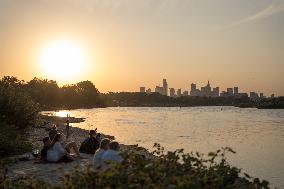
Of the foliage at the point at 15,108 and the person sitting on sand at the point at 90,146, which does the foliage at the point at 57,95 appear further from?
the person sitting on sand at the point at 90,146

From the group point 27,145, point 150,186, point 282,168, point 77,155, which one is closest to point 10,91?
point 27,145

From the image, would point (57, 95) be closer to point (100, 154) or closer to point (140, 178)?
point (100, 154)

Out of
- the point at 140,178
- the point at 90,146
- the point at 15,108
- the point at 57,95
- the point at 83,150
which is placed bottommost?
the point at 83,150

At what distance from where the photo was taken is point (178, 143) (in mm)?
47188

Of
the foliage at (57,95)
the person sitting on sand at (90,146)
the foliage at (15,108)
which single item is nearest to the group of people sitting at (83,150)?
the person sitting on sand at (90,146)

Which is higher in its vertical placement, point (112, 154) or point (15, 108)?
point (15, 108)

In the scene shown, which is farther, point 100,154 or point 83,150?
point 83,150

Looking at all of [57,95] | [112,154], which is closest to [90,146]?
[112,154]

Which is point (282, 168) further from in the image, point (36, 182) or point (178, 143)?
point (36, 182)

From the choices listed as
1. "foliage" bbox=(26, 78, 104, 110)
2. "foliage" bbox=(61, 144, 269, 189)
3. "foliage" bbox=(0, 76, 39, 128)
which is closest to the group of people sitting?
"foliage" bbox=(0, 76, 39, 128)

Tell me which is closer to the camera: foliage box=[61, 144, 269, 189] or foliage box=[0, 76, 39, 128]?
foliage box=[61, 144, 269, 189]

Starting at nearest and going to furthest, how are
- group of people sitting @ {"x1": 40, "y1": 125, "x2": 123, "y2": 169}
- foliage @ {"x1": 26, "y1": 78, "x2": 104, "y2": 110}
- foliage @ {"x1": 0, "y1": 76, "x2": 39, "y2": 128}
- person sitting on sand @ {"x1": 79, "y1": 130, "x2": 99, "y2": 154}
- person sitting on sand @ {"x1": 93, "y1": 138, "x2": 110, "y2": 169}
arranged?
group of people sitting @ {"x1": 40, "y1": 125, "x2": 123, "y2": 169} < person sitting on sand @ {"x1": 93, "y1": 138, "x2": 110, "y2": 169} < person sitting on sand @ {"x1": 79, "y1": 130, "x2": 99, "y2": 154} < foliage @ {"x1": 0, "y1": 76, "x2": 39, "y2": 128} < foliage @ {"x1": 26, "y1": 78, "x2": 104, "y2": 110}

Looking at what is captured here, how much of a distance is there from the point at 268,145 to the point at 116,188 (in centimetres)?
4168

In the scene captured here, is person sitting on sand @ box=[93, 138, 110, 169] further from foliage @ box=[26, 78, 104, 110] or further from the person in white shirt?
foliage @ box=[26, 78, 104, 110]
